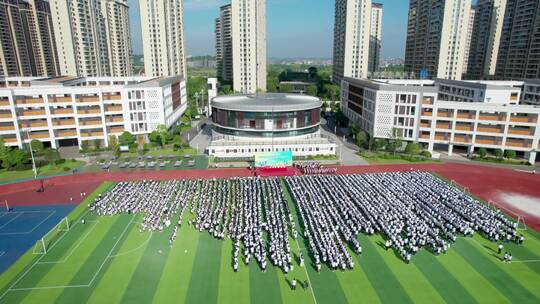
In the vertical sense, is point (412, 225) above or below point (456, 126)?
below

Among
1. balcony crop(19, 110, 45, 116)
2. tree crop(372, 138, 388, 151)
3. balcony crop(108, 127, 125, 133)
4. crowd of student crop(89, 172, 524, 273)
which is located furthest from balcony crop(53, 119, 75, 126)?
tree crop(372, 138, 388, 151)

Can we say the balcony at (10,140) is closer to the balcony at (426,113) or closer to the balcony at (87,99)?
the balcony at (87,99)

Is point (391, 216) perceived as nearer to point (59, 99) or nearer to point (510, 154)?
point (510, 154)

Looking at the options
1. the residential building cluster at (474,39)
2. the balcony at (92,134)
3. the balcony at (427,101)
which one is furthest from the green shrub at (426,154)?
the balcony at (92,134)

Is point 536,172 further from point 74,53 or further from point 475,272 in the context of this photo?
point 74,53

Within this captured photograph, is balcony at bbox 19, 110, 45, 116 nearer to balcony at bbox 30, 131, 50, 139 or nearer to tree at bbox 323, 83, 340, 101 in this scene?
balcony at bbox 30, 131, 50, 139

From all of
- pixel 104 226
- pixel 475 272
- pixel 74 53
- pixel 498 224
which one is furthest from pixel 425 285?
pixel 74 53
